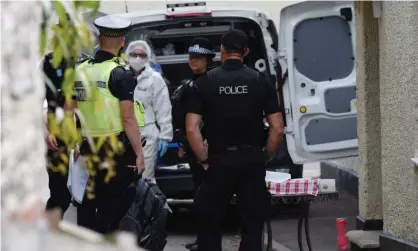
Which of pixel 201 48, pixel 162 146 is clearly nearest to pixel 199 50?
pixel 201 48

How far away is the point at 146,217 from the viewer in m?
6.86

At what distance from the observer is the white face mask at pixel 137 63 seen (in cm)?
973

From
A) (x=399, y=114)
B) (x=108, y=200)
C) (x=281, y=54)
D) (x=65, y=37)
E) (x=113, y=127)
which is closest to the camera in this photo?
(x=65, y=37)

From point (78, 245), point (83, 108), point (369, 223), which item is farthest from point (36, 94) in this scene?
point (369, 223)

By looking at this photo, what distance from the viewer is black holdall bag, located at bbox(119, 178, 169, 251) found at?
683cm

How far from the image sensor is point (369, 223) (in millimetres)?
9062

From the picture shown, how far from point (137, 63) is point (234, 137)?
2.82m

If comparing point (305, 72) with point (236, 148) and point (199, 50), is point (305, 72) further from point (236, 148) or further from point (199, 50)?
point (236, 148)

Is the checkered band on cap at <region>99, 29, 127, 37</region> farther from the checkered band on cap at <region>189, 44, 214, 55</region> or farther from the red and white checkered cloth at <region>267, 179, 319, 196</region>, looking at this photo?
the checkered band on cap at <region>189, 44, 214, 55</region>

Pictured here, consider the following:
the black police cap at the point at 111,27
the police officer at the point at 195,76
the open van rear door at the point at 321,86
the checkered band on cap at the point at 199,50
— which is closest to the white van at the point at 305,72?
the open van rear door at the point at 321,86

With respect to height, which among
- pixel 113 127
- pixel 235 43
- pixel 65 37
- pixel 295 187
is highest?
pixel 65 37

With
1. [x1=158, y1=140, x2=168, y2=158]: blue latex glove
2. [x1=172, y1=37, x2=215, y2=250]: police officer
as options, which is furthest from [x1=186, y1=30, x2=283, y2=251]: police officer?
[x1=158, y1=140, x2=168, y2=158]: blue latex glove

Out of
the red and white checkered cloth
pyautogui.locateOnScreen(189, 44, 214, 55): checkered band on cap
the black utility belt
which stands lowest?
the red and white checkered cloth

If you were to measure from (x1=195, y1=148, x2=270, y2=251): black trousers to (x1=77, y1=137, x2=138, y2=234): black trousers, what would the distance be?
0.54 metres
